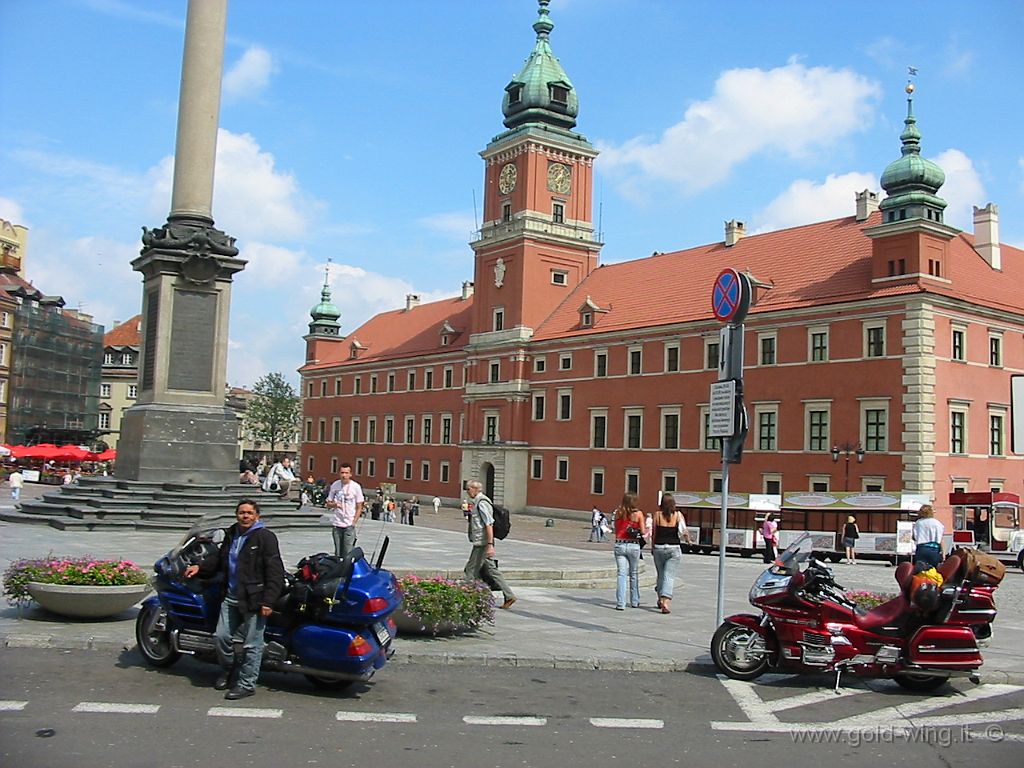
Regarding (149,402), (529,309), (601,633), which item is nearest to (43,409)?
(529,309)

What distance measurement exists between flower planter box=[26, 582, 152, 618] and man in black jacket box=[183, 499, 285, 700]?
8.65ft

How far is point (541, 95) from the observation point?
66.2m

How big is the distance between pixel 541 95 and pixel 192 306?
48378mm

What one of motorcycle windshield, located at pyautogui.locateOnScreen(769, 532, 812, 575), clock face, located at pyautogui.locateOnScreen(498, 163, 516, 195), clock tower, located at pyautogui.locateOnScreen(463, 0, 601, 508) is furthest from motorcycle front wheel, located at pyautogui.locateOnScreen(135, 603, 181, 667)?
clock face, located at pyautogui.locateOnScreen(498, 163, 516, 195)

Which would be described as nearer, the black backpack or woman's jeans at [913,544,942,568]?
woman's jeans at [913,544,942,568]

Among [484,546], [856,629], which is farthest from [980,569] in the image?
[484,546]

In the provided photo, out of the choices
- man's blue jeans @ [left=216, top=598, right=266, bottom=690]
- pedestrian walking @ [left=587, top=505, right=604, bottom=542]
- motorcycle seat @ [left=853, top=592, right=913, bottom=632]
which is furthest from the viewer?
pedestrian walking @ [left=587, top=505, right=604, bottom=542]

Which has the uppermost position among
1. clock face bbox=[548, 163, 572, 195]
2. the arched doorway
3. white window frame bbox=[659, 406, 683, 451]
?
clock face bbox=[548, 163, 572, 195]

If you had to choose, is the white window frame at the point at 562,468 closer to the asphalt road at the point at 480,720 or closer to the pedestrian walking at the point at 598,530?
the pedestrian walking at the point at 598,530

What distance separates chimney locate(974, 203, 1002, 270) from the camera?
47.9 metres

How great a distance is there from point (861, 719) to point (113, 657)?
22.5 feet

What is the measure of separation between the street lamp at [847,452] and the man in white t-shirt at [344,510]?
31.2 metres

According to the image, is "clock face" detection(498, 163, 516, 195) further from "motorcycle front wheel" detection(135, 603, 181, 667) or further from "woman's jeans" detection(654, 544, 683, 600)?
"motorcycle front wheel" detection(135, 603, 181, 667)

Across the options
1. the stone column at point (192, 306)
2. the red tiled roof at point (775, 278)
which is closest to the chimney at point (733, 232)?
the red tiled roof at point (775, 278)
